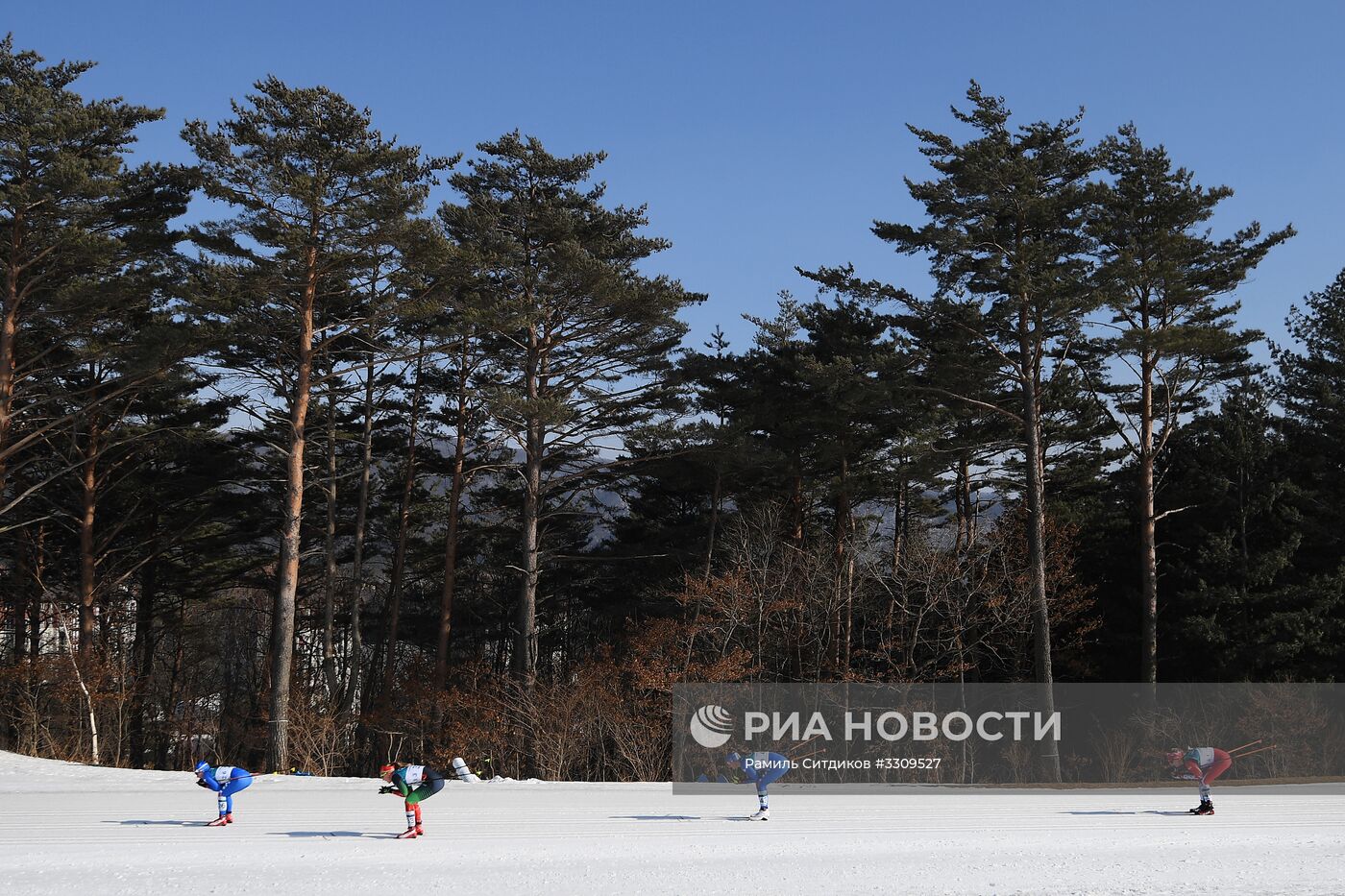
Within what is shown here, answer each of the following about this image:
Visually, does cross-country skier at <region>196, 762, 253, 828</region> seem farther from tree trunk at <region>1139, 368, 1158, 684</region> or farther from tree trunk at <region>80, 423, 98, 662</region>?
tree trunk at <region>1139, 368, 1158, 684</region>

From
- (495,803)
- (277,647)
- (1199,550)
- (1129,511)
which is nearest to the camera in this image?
(495,803)

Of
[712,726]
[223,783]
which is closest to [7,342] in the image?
[223,783]

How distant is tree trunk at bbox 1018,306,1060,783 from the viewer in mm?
23516

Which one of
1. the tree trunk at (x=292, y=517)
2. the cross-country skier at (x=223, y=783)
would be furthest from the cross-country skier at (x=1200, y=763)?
the tree trunk at (x=292, y=517)

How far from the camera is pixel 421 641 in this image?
39.8 metres

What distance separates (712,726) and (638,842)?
12.8 meters

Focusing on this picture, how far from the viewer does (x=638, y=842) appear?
41.1ft

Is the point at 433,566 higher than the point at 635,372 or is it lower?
lower

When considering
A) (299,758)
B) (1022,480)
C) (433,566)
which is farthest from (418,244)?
(1022,480)

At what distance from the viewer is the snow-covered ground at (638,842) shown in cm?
1016

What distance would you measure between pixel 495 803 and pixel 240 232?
13522mm

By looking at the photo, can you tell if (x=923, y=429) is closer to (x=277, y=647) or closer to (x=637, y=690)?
(x=637, y=690)

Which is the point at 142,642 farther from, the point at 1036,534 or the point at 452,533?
the point at 1036,534

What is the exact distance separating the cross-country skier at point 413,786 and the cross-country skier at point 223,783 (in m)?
1.84
